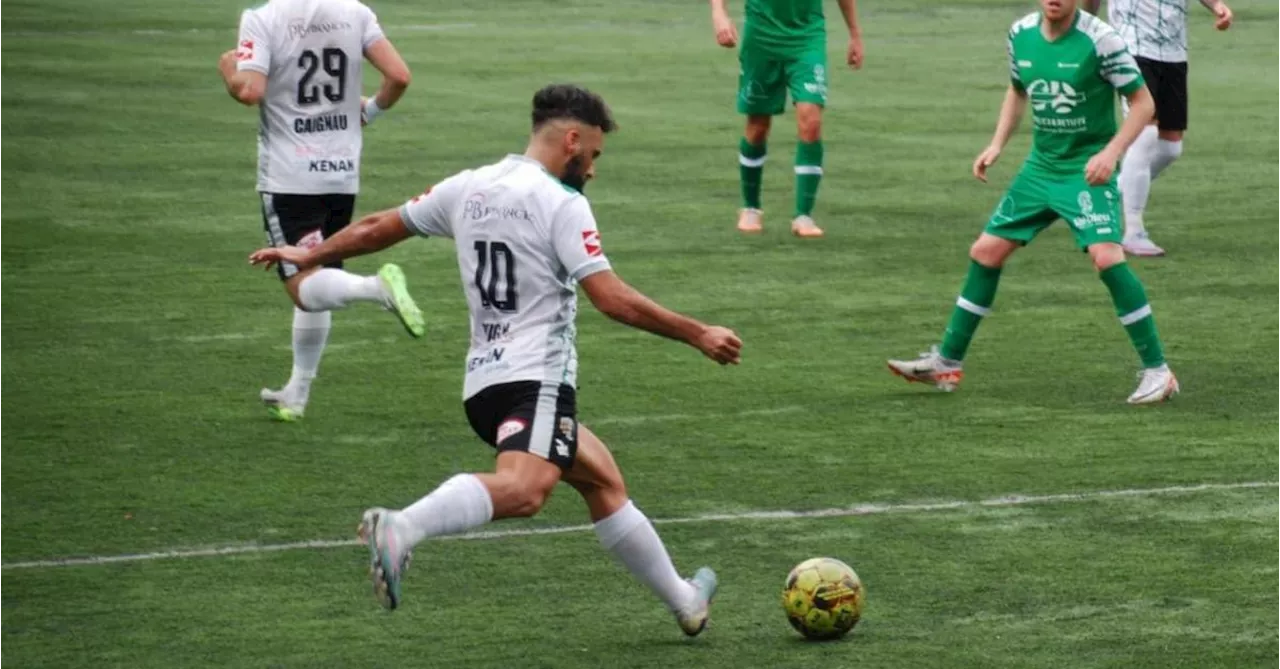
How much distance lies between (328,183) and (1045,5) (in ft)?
10.7

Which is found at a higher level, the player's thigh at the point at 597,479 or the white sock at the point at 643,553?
the player's thigh at the point at 597,479

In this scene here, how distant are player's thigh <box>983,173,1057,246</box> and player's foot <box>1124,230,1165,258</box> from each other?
4277mm

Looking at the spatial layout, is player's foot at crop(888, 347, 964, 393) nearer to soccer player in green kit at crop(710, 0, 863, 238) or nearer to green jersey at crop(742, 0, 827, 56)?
soccer player in green kit at crop(710, 0, 863, 238)

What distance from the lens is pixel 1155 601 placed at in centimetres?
809

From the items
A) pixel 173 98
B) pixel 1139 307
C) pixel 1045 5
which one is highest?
pixel 1045 5

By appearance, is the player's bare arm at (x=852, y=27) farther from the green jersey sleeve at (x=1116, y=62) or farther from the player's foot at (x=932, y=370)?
the green jersey sleeve at (x=1116, y=62)

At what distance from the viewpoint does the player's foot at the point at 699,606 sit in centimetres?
767

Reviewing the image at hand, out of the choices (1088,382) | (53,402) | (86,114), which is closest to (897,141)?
(86,114)

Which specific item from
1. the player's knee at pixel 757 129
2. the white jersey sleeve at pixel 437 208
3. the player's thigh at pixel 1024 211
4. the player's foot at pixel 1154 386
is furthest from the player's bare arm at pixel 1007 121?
the player's knee at pixel 757 129

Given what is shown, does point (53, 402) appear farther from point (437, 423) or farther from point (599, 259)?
point (599, 259)

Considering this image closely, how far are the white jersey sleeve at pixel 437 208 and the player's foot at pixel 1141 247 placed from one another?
336 inches

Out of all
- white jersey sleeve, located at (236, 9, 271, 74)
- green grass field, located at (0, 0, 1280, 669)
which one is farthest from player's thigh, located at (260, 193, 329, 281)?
green grass field, located at (0, 0, 1280, 669)

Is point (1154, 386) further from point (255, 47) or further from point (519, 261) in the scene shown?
point (519, 261)

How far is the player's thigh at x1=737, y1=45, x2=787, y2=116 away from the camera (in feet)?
53.6
